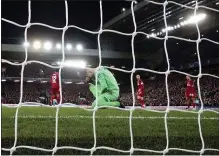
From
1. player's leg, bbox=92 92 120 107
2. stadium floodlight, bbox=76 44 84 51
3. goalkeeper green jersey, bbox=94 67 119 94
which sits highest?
stadium floodlight, bbox=76 44 84 51

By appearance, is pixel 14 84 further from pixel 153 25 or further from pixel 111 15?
pixel 153 25

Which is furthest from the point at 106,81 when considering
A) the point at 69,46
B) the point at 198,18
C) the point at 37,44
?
the point at 69,46

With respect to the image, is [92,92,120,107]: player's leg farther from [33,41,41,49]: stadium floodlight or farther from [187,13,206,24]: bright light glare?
[33,41,41,49]: stadium floodlight

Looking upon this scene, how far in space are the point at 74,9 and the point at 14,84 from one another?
6194mm

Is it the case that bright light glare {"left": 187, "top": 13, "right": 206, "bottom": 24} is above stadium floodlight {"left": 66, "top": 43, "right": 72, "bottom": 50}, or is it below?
above

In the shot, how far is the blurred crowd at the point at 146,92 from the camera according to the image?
15.6 meters

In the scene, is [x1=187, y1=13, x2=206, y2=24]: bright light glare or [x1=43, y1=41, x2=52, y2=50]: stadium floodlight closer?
[x1=187, y1=13, x2=206, y2=24]: bright light glare

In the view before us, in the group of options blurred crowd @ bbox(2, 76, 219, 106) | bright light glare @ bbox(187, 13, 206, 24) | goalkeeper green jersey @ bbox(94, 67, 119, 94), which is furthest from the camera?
bright light glare @ bbox(187, 13, 206, 24)

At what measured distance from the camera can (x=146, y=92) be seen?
20.5 meters

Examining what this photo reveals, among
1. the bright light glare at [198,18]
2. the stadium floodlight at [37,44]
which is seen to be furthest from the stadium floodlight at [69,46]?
the bright light glare at [198,18]

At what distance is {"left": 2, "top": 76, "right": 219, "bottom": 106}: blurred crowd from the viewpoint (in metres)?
15.6

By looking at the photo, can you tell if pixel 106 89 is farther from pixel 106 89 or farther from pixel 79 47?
pixel 79 47

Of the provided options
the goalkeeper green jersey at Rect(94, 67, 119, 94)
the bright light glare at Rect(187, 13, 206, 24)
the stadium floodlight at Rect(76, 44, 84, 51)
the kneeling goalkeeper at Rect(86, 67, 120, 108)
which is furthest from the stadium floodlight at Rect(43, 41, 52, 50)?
the goalkeeper green jersey at Rect(94, 67, 119, 94)

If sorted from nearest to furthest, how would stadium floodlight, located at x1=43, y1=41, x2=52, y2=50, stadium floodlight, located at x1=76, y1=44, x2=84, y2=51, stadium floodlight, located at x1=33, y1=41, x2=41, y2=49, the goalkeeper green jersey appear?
the goalkeeper green jersey < stadium floodlight, located at x1=33, y1=41, x2=41, y2=49 < stadium floodlight, located at x1=43, y1=41, x2=52, y2=50 < stadium floodlight, located at x1=76, y1=44, x2=84, y2=51
